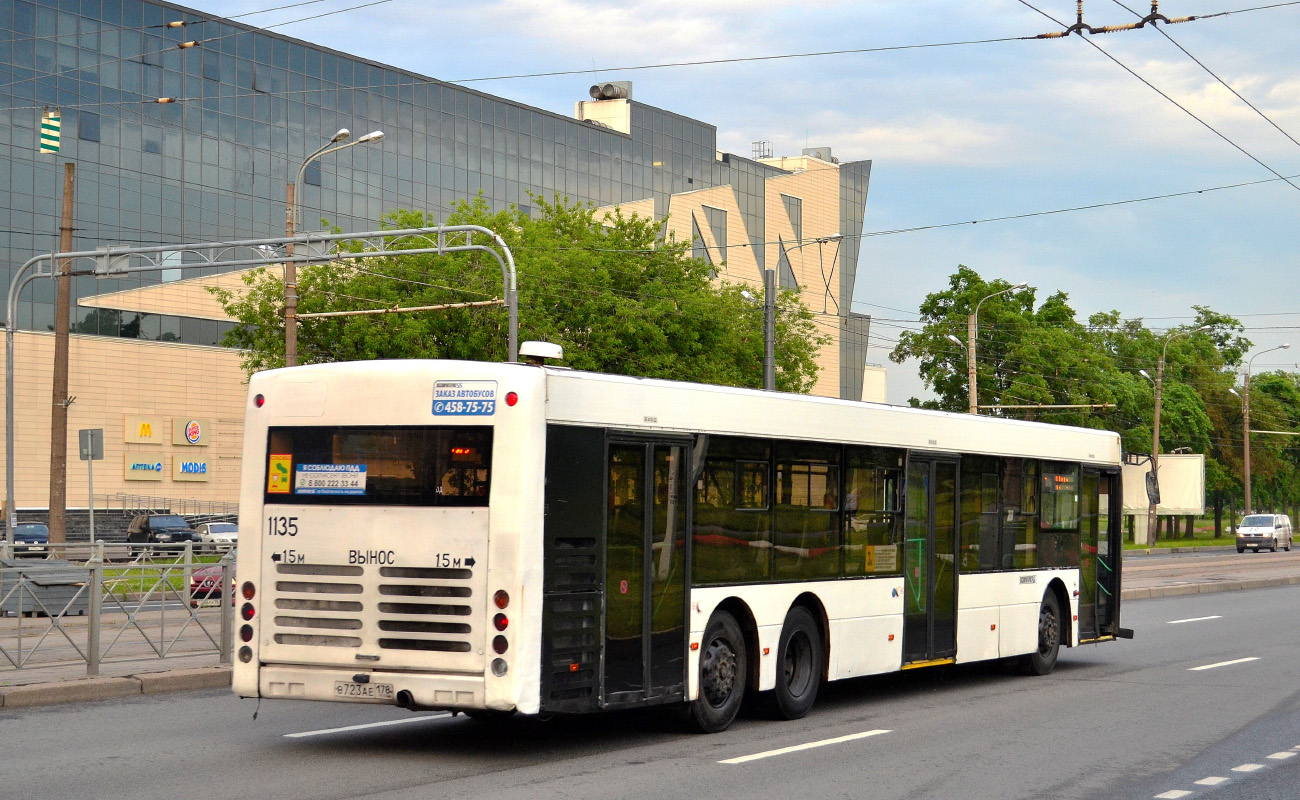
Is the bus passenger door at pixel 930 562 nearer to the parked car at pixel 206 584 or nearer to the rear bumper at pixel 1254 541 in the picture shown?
the parked car at pixel 206 584

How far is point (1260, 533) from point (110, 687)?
212 feet

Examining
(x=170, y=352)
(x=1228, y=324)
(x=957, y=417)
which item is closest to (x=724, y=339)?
(x=170, y=352)

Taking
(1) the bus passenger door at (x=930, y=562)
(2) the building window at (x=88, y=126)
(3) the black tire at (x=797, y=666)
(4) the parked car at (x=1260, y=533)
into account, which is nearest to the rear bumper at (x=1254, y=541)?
(4) the parked car at (x=1260, y=533)

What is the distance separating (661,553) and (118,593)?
676 cm

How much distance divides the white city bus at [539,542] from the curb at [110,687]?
3484mm

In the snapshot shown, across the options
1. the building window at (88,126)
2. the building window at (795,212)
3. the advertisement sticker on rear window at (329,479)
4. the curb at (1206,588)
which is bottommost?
the curb at (1206,588)

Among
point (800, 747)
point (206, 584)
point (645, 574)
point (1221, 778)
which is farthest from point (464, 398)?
point (206, 584)

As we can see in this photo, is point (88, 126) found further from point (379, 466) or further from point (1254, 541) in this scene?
point (1254, 541)

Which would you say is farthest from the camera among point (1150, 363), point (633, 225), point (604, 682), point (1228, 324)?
point (1228, 324)

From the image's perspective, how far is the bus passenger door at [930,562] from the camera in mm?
14125

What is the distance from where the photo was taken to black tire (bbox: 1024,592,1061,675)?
54.3 feet

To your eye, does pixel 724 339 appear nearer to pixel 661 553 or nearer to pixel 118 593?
pixel 118 593

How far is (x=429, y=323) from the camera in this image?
4078 centimetres

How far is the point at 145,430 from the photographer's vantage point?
60.3 meters
